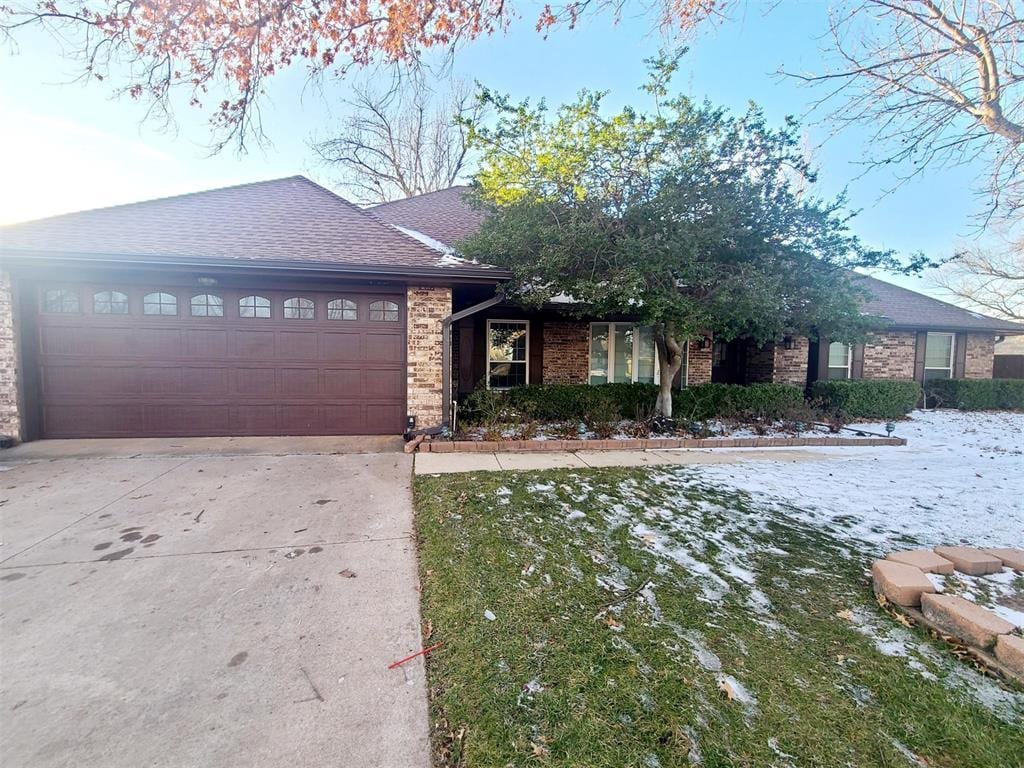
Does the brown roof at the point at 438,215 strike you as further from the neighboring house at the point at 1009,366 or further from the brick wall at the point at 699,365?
the neighboring house at the point at 1009,366

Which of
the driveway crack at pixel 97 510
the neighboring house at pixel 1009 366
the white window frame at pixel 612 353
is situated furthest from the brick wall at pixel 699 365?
the neighboring house at pixel 1009 366

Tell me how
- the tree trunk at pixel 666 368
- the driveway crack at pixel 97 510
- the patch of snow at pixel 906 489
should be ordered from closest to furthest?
the driveway crack at pixel 97 510
the patch of snow at pixel 906 489
the tree trunk at pixel 666 368

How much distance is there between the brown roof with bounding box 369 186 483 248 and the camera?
10.5m

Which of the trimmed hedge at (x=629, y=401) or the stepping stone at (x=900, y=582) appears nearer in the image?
the stepping stone at (x=900, y=582)

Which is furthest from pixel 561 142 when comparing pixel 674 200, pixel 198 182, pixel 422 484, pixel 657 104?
pixel 198 182

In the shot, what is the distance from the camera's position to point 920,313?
43.9 feet

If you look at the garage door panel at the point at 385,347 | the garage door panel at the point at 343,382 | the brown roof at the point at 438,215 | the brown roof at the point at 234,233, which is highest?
the brown roof at the point at 438,215

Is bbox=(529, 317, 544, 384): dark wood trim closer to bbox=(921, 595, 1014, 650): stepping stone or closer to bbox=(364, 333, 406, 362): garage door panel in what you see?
bbox=(364, 333, 406, 362): garage door panel

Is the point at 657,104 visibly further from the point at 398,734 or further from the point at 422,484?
the point at 398,734

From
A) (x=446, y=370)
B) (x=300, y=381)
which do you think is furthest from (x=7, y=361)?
(x=446, y=370)

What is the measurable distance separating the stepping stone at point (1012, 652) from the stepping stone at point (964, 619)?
0.15 feet

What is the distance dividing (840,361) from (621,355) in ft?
22.0

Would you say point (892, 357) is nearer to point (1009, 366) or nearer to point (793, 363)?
point (793, 363)

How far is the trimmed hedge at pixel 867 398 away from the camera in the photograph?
10.5 m
